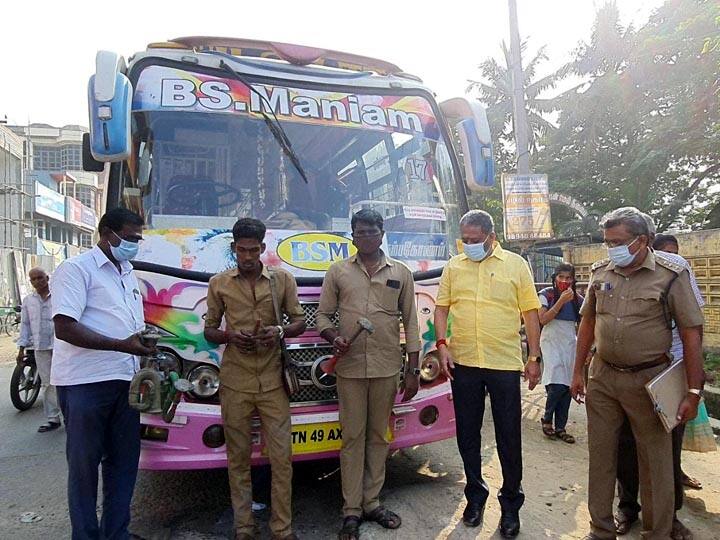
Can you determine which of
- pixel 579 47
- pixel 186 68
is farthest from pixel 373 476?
pixel 579 47

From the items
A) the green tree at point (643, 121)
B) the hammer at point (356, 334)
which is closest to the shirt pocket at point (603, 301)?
the hammer at point (356, 334)

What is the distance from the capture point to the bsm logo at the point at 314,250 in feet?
11.1

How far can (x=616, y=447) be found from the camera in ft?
10.1

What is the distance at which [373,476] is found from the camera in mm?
3221

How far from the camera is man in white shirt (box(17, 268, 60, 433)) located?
5684 mm

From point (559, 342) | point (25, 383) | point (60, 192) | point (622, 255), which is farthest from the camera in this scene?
point (60, 192)

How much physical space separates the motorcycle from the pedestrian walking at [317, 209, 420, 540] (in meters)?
4.84

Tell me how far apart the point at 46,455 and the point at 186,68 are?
352 centimetres

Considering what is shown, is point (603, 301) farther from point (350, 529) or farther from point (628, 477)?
point (350, 529)

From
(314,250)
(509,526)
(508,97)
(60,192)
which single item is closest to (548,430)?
(509,526)

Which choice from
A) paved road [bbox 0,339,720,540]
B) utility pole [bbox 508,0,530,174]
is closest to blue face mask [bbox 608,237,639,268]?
paved road [bbox 0,339,720,540]

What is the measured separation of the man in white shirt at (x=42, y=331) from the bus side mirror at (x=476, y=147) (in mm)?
4341

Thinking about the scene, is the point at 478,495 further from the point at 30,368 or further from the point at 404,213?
the point at 30,368

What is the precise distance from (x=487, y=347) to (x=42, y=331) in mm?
4626
